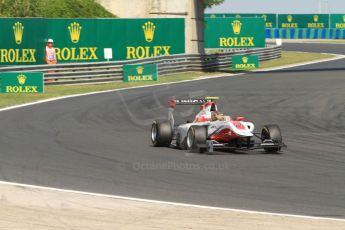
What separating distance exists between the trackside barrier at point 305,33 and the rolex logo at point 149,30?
Result: 1996 inches

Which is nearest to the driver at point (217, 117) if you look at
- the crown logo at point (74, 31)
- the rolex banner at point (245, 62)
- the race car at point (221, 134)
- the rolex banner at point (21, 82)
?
the race car at point (221, 134)

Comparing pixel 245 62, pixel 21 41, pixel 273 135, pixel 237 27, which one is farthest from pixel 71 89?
pixel 237 27

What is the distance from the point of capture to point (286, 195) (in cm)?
1181

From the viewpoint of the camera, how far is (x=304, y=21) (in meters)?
93.2

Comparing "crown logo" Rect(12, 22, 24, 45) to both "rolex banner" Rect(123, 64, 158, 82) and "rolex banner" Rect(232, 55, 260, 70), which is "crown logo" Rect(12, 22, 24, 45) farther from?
"rolex banner" Rect(232, 55, 260, 70)

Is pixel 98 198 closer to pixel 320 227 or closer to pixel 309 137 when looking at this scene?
pixel 320 227

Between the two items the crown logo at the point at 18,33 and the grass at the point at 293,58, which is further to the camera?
the grass at the point at 293,58

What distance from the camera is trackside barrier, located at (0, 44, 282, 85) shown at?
113 feet

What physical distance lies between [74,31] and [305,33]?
187 ft

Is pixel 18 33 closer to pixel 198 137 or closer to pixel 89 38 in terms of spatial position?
pixel 89 38

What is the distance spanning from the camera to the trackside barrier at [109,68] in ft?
113

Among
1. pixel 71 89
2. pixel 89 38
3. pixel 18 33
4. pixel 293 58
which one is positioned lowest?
pixel 293 58

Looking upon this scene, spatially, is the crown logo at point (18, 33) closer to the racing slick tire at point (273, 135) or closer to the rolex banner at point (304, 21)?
the racing slick tire at point (273, 135)

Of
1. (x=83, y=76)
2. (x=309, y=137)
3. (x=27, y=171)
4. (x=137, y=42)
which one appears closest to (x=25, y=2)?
(x=137, y=42)
